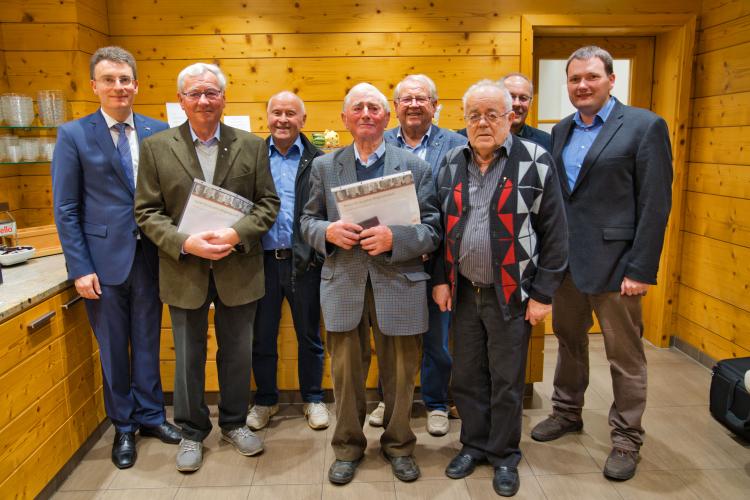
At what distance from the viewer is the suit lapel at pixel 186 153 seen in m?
2.27

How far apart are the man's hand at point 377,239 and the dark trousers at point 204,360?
0.72 meters

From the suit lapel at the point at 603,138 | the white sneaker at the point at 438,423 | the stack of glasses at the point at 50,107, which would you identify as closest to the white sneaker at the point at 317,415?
the white sneaker at the point at 438,423

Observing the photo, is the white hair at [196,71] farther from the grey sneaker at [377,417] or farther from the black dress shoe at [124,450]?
the grey sneaker at [377,417]

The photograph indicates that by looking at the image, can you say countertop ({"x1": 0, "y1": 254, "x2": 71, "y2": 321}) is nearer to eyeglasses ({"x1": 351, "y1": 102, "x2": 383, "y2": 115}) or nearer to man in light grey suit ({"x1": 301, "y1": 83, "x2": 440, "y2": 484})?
man in light grey suit ({"x1": 301, "y1": 83, "x2": 440, "y2": 484})

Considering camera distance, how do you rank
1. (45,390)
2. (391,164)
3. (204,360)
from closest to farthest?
(391,164) < (45,390) < (204,360)

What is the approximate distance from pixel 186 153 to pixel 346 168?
667 mm

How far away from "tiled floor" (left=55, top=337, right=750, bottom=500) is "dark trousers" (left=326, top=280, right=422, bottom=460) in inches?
6.1

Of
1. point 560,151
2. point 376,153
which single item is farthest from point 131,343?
point 560,151

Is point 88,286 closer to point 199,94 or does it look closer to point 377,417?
point 199,94

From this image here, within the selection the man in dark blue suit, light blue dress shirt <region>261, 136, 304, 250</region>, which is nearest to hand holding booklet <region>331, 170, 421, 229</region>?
light blue dress shirt <region>261, 136, 304, 250</region>

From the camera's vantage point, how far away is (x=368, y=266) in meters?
2.15

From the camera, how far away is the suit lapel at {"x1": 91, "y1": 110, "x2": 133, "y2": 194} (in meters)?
2.39

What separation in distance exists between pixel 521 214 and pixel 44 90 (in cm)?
281

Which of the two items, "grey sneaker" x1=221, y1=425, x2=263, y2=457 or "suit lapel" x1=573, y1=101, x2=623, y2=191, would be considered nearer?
"suit lapel" x1=573, y1=101, x2=623, y2=191
